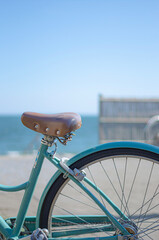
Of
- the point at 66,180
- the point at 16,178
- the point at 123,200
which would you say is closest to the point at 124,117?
the point at 16,178

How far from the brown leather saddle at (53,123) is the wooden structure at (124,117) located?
21.5ft

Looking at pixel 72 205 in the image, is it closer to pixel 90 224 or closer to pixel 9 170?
pixel 90 224

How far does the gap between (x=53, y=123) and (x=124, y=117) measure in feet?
22.7

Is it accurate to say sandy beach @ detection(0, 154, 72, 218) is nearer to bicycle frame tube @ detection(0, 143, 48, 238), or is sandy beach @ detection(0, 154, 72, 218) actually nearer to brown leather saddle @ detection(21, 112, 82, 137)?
bicycle frame tube @ detection(0, 143, 48, 238)

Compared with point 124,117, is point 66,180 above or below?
above

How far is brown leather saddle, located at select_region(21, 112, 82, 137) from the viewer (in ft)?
4.83

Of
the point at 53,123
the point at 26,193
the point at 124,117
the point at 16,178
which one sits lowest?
the point at 16,178

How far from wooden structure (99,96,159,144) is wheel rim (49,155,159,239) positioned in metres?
3.81

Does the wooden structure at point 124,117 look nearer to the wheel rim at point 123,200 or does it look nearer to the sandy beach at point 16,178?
the sandy beach at point 16,178

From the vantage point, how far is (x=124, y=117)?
324 inches

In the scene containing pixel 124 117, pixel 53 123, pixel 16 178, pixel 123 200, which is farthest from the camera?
pixel 124 117

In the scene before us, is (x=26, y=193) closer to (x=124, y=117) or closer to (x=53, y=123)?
(x=53, y=123)

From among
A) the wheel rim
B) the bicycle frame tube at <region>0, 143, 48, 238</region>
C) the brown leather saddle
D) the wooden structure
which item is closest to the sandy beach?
the wheel rim

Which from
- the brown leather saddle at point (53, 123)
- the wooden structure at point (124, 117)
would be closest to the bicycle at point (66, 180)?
→ the brown leather saddle at point (53, 123)
